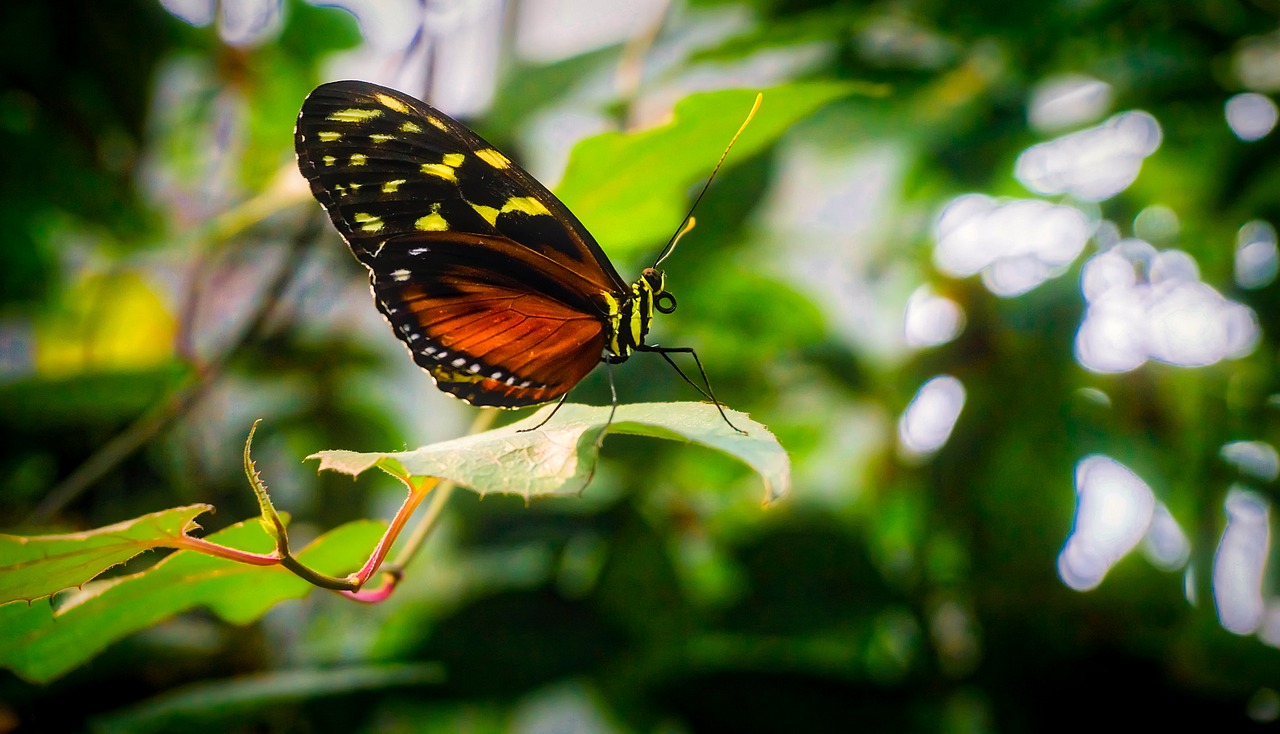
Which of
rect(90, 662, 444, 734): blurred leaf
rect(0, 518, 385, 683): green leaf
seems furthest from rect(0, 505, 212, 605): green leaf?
rect(90, 662, 444, 734): blurred leaf

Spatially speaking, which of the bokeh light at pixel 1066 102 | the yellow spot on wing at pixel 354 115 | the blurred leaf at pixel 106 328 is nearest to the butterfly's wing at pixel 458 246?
the yellow spot on wing at pixel 354 115

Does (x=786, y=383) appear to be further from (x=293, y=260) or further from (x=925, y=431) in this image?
(x=293, y=260)

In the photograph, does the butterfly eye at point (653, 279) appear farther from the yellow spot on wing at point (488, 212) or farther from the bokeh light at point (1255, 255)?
the bokeh light at point (1255, 255)

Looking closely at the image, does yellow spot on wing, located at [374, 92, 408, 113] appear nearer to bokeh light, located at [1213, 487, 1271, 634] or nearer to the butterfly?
the butterfly

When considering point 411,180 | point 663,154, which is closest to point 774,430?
point 663,154

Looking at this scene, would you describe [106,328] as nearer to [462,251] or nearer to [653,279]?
[462,251]
